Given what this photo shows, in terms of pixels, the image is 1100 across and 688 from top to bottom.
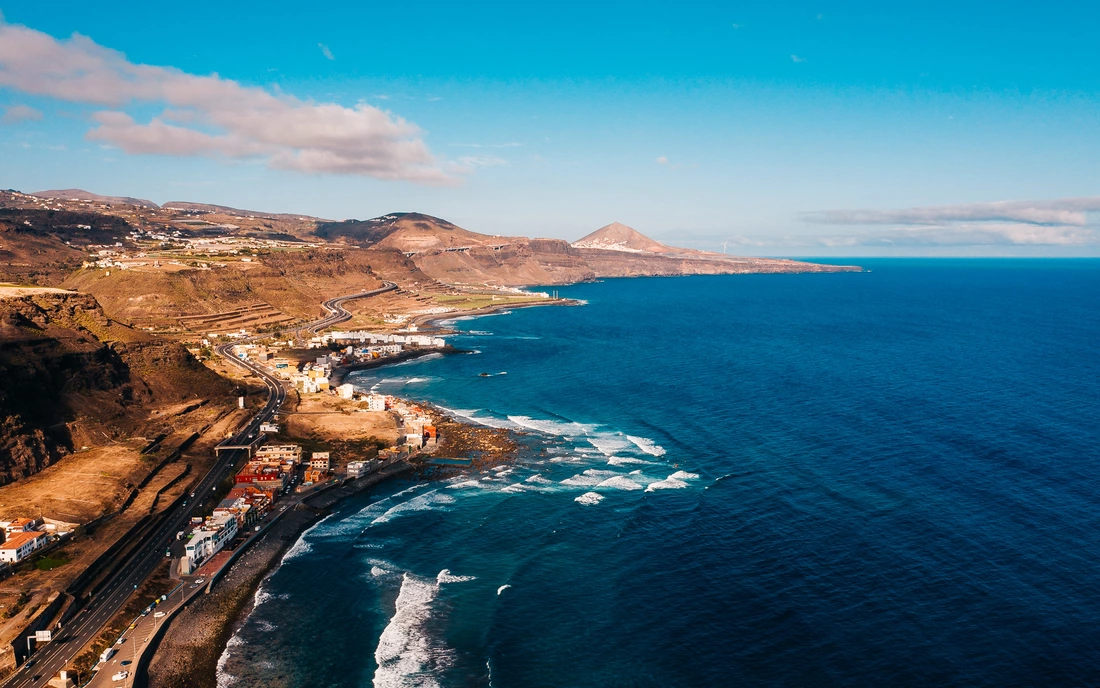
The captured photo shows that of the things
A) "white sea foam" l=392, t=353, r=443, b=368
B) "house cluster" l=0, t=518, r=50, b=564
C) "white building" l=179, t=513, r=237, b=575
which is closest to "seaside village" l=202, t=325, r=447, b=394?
"white sea foam" l=392, t=353, r=443, b=368

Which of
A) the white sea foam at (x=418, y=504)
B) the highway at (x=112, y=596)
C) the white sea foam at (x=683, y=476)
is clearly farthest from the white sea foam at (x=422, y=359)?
the white sea foam at (x=683, y=476)

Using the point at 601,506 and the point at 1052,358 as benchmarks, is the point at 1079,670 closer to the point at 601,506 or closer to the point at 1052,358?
the point at 601,506

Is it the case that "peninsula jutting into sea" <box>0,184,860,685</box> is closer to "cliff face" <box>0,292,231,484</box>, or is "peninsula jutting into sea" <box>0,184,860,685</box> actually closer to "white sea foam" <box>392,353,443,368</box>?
"cliff face" <box>0,292,231,484</box>

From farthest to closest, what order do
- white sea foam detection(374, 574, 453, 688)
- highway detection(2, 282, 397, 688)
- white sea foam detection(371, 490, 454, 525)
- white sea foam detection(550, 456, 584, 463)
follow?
1. white sea foam detection(550, 456, 584, 463)
2. white sea foam detection(371, 490, 454, 525)
3. white sea foam detection(374, 574, 453, 688)
4. highway detection(2, 282, 397, 688)

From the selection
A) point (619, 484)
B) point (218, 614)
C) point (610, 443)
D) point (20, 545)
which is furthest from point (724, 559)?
point (20, 545)

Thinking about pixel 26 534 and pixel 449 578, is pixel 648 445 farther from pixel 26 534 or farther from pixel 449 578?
pixel 26 534

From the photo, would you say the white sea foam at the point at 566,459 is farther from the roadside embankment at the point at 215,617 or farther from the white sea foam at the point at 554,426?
the roadside embankment at the point at 215,617
